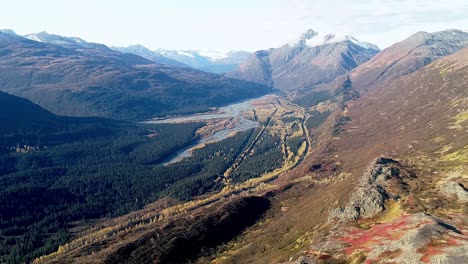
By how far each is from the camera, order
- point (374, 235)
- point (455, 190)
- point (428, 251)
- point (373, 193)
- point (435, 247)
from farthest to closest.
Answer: point (373, 193) → point (455, 190) → point (374, 235) → point (435, 247) → point (428, 251)

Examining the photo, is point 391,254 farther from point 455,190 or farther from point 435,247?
point 455,190

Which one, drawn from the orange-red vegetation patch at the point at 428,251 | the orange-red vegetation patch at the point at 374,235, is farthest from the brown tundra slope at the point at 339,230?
the orange-red vegetation patch at the point at 374,235

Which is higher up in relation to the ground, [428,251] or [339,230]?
[428,251]

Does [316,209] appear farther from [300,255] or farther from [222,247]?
[300,255]

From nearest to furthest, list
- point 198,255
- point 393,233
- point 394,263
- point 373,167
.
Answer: point 394,263 → point 393,233 → point 198,255 → point 373,167

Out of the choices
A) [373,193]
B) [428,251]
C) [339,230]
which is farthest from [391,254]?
[373,193]

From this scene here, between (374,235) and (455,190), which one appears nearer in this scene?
(374,235)

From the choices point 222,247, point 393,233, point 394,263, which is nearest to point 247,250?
point 222,247

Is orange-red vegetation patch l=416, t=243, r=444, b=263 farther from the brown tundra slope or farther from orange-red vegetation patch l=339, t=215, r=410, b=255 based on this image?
orange-red vegetation patch l=339, t=215, r=410, b=255
